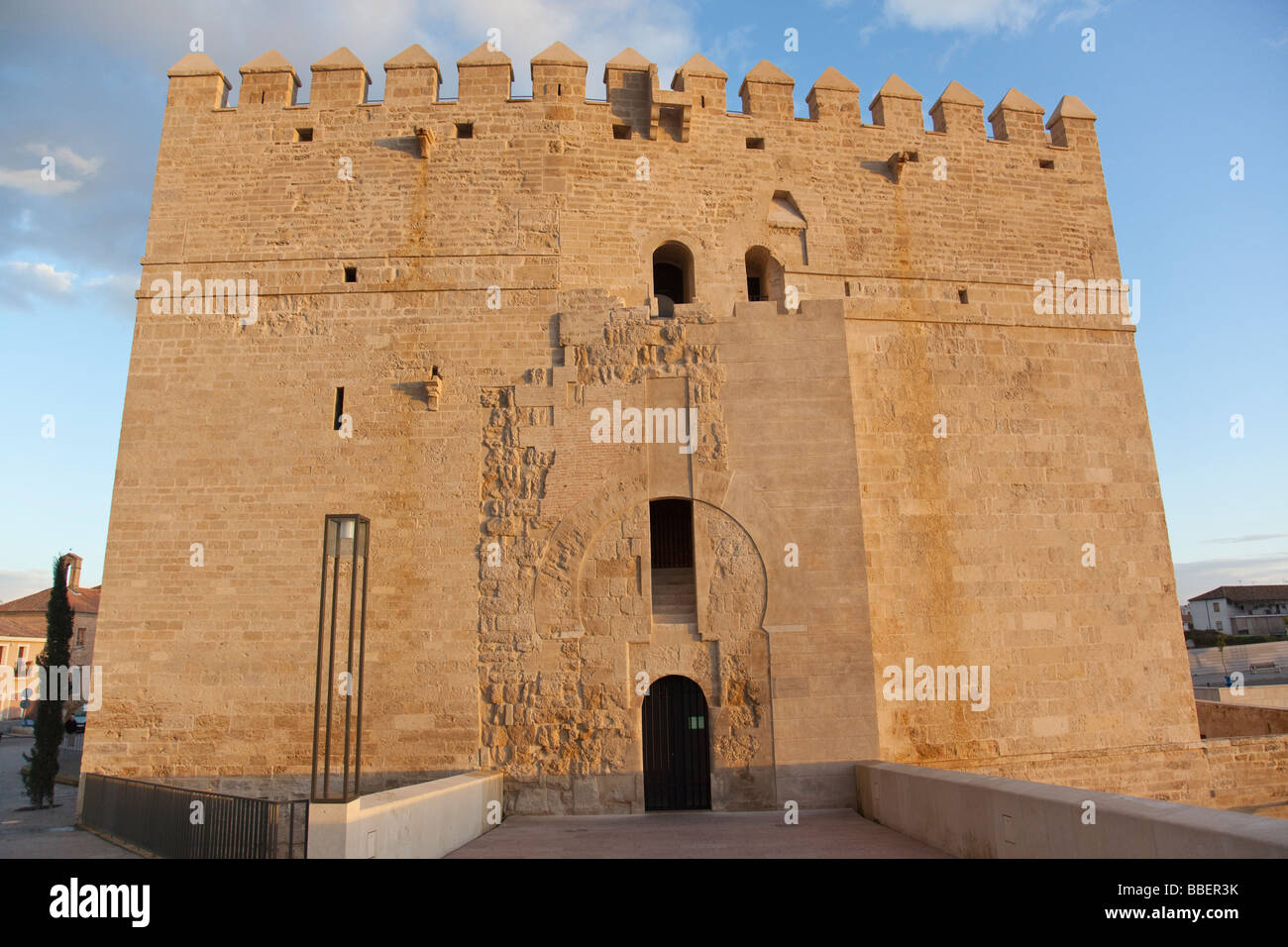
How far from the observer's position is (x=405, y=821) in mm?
5395

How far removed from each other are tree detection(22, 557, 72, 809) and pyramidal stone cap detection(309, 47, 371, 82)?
29.5 feet

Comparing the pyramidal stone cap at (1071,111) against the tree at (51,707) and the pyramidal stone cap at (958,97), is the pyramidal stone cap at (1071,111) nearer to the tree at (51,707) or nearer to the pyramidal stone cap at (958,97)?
the pyramidal stone cap at (958,97)

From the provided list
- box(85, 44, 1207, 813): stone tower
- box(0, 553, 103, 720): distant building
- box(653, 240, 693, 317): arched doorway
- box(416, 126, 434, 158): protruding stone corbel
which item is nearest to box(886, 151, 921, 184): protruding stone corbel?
box(85, 44, 1207, 813): stone tower

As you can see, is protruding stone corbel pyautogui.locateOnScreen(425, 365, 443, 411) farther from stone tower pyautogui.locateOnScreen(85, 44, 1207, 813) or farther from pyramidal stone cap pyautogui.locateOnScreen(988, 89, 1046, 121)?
pyramidal stone cap pyautogui.locateOnScreen(988, 89, 1046, 121)

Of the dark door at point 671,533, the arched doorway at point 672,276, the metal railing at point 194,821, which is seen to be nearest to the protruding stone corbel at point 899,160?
the arched doorway at point 672,276

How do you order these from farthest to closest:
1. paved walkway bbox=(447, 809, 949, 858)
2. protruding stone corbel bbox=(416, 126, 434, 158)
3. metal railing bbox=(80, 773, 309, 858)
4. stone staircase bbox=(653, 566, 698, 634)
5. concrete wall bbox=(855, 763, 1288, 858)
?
protruding stone corbel bbox=(416, 126, 434, 158)
stone staircase bbox=(653, 566, 698, 634)
paved walkway bbox=(447, 809, 949, 858)
metal railing bbox=(80, 773, 309, 858)
concrete wall bbox=(855, 763, 1288, 858)

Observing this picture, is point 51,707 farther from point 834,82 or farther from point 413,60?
point 834,82

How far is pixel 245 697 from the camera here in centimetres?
901

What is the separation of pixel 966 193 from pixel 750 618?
727cm

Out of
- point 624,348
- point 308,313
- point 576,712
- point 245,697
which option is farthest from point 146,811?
point 624,348

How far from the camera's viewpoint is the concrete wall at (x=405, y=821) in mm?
4539

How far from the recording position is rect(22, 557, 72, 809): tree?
445 inches
